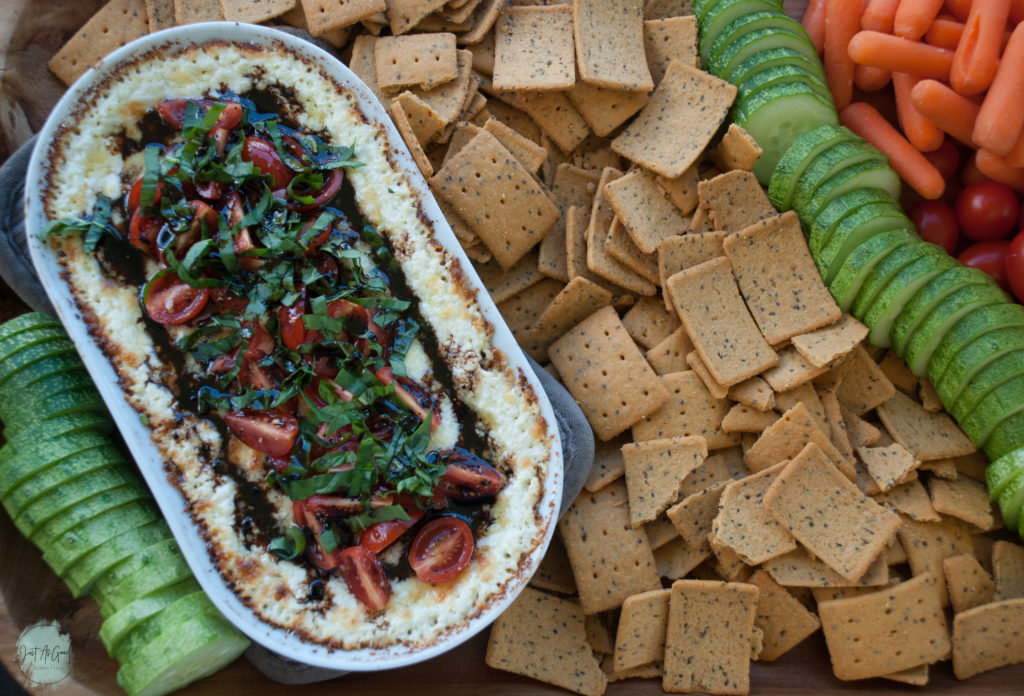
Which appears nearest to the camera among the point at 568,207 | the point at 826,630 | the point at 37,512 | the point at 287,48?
the point at 37,512

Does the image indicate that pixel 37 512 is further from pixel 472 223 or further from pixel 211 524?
pixel 472 223

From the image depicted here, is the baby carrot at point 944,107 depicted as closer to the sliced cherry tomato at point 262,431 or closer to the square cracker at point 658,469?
the square cracker at point 658,469

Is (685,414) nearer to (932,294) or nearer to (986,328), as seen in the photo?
(932,294)

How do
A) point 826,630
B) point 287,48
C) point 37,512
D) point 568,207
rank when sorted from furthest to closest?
point 568,207 < point 826,630 < point 287,48 < point 37,512

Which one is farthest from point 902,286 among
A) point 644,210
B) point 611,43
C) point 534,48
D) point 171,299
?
point 171,299

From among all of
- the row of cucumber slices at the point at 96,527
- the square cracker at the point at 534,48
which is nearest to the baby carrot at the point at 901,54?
the square cracker at the point at 534,48

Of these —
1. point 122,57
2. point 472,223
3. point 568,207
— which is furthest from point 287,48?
point 568,207

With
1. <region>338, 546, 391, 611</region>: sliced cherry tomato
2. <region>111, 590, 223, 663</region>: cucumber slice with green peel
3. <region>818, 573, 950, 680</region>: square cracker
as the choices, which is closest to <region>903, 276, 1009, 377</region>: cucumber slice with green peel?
<region>818, 573, 950, 680</region>: square cracker
